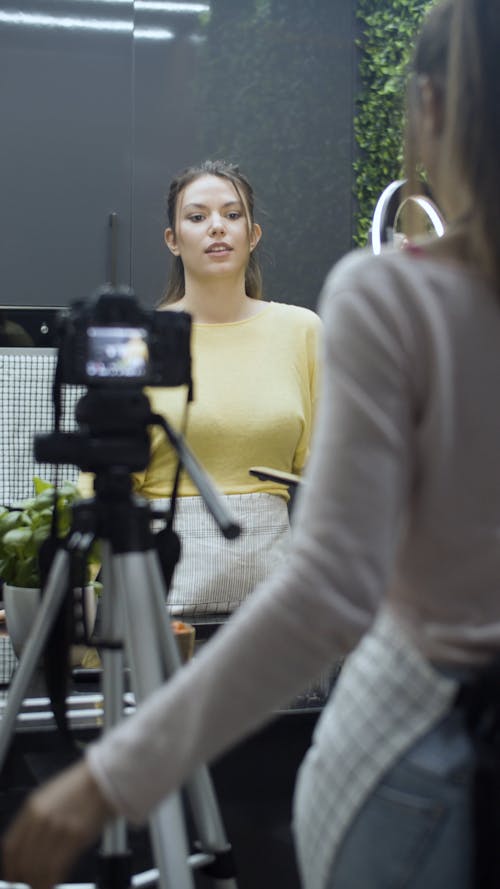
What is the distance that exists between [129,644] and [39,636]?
0.53 ft

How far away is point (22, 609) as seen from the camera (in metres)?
1.38

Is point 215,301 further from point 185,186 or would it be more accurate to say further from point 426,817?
point 426,817

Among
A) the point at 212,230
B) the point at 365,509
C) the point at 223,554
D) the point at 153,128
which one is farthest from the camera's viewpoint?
the point at 153,128

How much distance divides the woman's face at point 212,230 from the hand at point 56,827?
64.2 inches

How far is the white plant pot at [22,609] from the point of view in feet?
4.48

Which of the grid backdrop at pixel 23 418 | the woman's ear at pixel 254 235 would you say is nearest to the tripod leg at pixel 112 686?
the grid backdrop at pixel 23 418

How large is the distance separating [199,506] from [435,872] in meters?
1.36

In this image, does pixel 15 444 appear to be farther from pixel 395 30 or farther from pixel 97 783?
pixel 395 30

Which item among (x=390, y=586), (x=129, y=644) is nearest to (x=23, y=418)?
(x=129, y=644)

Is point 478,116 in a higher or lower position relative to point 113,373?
higher

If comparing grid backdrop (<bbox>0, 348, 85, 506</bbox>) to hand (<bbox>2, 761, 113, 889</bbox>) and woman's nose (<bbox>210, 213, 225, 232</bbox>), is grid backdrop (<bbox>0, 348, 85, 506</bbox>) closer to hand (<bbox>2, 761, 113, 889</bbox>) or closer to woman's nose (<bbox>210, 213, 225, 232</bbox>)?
woman's nose (<bbox>210, 213, 225, 232</bbox>)

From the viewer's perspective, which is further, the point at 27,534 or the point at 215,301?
the point at 215,301

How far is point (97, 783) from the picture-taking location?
0.56 m

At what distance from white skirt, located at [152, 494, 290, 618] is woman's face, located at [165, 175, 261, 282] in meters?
0.45
